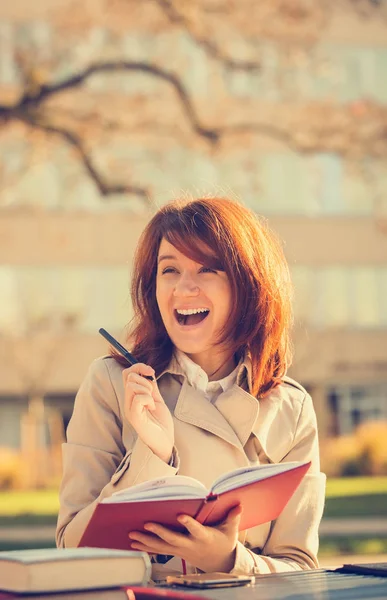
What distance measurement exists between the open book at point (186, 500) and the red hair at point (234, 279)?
0.52 metres

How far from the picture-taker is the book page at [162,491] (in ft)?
7.13

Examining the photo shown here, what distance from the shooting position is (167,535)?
2.32 metres

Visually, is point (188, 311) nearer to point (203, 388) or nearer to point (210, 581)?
point (203, 388)

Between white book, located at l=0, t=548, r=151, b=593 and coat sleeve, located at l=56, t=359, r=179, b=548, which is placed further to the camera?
coat sleeve, located at l=56, t=359, r=179, b=548

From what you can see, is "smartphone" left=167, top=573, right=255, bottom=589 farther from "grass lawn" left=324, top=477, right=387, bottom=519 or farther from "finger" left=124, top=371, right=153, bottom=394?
"grass lawn" left=324, top=477, right=387, bottom=519

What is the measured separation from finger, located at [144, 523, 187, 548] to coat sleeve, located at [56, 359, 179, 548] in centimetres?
21

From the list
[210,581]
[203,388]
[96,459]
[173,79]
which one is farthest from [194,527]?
[173,79]

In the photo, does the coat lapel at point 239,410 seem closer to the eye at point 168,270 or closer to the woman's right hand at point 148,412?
the woman's right hand at point 148,412

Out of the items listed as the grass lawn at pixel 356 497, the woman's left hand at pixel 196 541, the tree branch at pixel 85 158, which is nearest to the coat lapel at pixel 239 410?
the woman's left hand at pixel 196 541

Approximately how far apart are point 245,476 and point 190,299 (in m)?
0.61

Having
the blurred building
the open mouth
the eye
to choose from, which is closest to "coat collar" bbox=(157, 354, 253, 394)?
the open mouth

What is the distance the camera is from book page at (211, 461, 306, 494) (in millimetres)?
2234

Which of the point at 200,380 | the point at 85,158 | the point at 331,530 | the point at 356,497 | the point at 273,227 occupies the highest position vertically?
the point at 85,158

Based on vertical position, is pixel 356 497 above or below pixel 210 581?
below
